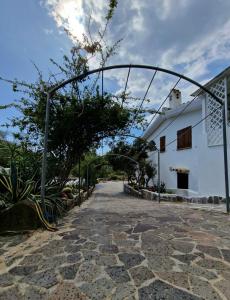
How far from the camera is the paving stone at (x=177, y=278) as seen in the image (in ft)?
8.32

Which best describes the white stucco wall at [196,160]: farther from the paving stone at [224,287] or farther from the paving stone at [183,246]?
the paving stone at [224,287]

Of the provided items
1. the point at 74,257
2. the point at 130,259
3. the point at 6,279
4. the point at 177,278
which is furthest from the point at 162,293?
the point at 6,279

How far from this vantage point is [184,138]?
14102 millimetres

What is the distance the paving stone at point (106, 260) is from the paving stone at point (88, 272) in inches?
4.8

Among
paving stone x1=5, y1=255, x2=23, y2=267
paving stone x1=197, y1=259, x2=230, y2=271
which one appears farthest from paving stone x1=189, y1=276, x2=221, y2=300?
paving stone x1=5, y1=255, x2=23, y2=267

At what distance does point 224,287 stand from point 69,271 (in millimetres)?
1793

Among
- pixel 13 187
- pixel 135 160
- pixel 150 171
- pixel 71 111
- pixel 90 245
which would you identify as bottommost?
pixel 90 245

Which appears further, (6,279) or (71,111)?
(71,111)

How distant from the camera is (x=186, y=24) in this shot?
7.07 m

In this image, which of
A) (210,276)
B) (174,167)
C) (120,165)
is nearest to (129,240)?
(210,276)

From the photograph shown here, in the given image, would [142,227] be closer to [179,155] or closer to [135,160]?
[179,155]

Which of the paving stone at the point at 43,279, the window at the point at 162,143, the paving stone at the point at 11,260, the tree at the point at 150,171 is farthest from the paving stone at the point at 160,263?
the tree at the point at 150,171

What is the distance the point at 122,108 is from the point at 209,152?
5.87 meters

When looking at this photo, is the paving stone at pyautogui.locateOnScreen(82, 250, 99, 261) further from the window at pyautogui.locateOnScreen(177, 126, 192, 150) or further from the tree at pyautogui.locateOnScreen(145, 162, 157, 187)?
the tree at pyautogui.locateOnScreen(145, 162, 157, 187)
